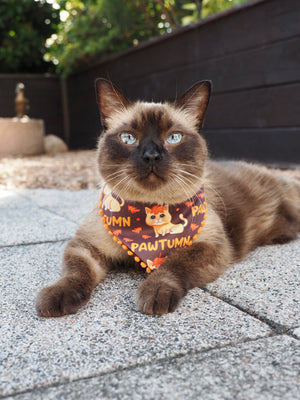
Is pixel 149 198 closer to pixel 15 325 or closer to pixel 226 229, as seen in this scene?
pixel 226 229

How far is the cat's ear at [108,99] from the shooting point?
2.04 meters

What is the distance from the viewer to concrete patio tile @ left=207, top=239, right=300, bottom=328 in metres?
1.45

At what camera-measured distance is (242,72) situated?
5176 millimetres

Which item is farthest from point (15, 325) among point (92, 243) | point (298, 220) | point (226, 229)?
point (298, 220)

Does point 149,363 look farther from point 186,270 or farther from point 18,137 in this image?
point 18,137

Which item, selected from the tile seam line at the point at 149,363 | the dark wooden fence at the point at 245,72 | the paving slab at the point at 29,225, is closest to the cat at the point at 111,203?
the paving slab at the point at 29,225

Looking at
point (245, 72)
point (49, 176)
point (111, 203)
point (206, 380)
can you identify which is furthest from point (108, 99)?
point (49, 176)

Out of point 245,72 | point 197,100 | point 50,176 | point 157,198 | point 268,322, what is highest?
point 245,72

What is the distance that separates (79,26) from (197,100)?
25.3 feet

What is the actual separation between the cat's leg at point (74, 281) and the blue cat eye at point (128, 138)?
54cm

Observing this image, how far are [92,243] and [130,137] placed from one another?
0.55 m

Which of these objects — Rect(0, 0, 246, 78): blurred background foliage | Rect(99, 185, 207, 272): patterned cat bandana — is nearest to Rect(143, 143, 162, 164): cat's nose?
Rect(99, 185, 207, 272): patterned cat bandana

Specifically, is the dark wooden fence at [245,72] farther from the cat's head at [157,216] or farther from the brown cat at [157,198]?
the cat's head at [157,216]

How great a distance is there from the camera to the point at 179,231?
6.22 feet
